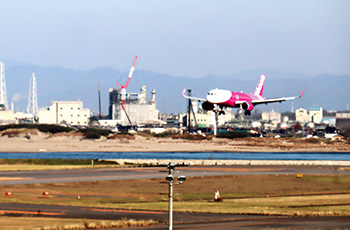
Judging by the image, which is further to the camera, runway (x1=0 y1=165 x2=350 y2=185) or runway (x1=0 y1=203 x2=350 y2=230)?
runway (x1=0 y1=165 x2=350 y2=185)

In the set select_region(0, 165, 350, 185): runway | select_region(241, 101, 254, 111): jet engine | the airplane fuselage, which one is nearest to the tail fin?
the airplane fuselage

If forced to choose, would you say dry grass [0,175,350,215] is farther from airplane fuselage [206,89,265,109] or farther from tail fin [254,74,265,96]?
tail fin [254,74,265,96]

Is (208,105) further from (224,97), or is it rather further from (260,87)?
(260,87)

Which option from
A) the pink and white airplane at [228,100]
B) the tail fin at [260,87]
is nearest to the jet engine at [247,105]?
the pink and white airplane at [228,100]

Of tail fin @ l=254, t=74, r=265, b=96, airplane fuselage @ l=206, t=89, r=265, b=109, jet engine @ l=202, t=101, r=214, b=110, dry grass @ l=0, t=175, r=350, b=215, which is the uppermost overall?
tail fin @ l=254, t=74, r=265, b=96

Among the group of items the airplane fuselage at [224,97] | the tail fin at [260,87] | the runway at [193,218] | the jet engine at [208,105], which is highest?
the tail fin at [260,87]

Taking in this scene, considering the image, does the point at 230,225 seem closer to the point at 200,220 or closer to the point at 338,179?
the point at 200,220

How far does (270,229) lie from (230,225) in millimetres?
4841

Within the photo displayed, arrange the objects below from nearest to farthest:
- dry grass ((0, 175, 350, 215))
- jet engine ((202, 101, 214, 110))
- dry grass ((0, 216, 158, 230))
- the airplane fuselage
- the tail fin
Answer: dry grass ((0, 216, 158, 230)) → the airplane fuselage → jet engine ((202, 101, 214, 110)) → dry grass ((0, 175, 350, 215)) → the tail fin

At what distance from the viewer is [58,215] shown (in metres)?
71.1

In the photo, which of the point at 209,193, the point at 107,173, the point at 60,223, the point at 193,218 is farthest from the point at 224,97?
the point at 107,173

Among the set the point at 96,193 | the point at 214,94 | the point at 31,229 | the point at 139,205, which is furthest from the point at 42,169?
the point at 31,229

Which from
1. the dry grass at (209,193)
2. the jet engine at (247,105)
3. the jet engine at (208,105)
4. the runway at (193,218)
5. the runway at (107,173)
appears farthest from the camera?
the runway at (107,173)

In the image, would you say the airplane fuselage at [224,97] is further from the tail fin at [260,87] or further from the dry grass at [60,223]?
the dry grass at [60,223]
